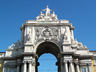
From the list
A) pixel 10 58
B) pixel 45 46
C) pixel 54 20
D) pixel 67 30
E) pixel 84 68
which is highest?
pixel 54 20

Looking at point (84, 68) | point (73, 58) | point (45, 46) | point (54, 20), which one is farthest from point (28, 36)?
point (84, 68)

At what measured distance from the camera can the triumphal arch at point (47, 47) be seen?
26.4m

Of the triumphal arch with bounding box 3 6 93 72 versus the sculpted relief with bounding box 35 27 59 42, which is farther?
the sculpted relief with bounding box 35 27 59 42

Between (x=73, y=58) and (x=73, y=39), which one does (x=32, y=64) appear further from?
(x=73, y=39)

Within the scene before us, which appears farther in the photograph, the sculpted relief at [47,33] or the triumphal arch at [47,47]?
the sculpted relief at [47,33]

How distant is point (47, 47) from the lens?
3022 cm

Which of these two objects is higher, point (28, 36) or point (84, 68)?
point (28, 36)

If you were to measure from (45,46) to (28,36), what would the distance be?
355cm

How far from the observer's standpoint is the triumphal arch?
2639 cm

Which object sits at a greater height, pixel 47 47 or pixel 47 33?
pixel 47 33

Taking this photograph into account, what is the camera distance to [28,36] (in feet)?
92.7

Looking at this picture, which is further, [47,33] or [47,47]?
[47,47]

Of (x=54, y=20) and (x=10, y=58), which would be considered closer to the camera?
(x=10, y=58)

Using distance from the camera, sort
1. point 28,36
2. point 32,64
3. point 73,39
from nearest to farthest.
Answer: point 32,64 → point 28,36 → point 73,39
